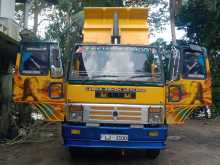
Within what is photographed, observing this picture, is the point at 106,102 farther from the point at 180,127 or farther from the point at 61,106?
the point at 180,127

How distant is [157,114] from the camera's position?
9.30m

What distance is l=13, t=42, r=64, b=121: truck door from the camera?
9.41 metres

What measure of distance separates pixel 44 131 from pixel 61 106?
593cm

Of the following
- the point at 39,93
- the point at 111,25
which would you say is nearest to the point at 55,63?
the point at 39,93

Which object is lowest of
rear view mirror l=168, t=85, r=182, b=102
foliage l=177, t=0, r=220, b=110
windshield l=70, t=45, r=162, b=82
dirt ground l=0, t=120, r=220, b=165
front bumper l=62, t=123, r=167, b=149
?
dirt ground l=0, t=120, r=220, b=165

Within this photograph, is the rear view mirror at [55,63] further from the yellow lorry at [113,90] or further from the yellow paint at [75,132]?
the yellow paint at [75,132]

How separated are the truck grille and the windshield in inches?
22.5

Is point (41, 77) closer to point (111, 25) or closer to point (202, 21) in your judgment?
point (111, 25)

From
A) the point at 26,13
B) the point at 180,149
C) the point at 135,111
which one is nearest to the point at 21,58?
the point at 135,111

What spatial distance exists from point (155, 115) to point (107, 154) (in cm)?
237

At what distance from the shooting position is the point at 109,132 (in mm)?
9273

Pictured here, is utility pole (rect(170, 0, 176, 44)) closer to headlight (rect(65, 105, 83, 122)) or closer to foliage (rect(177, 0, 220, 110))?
foliage (rect(177, 0, 220, 110))

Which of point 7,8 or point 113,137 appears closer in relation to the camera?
point 113,137

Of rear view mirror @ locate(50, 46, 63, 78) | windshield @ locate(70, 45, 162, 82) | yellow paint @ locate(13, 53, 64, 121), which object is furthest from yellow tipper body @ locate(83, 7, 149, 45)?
yellow paint @ locate(13, 53, 64, 121)
